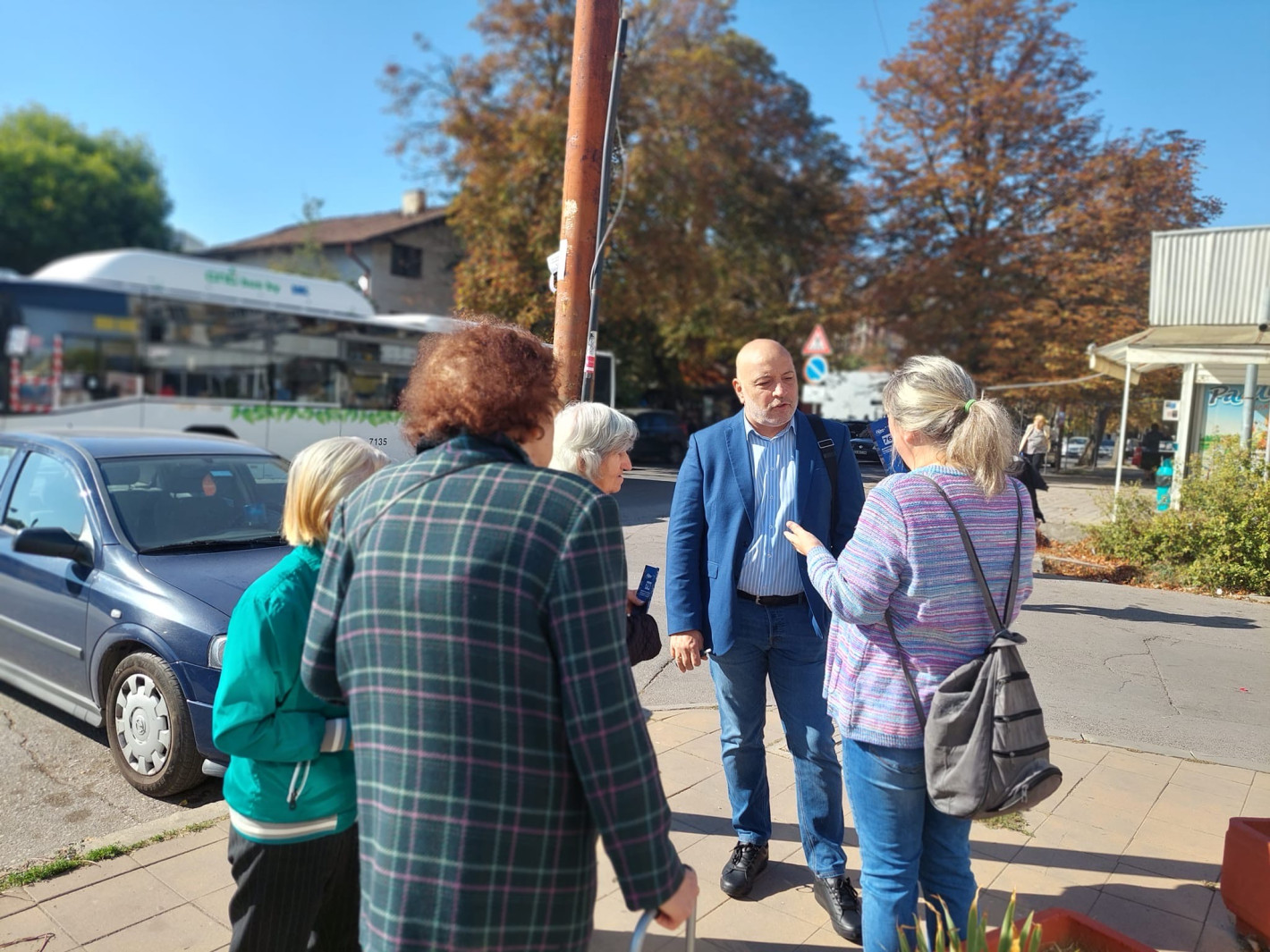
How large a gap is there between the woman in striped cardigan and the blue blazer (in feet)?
2.32

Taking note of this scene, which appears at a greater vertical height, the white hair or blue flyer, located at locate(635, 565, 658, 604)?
the white hair

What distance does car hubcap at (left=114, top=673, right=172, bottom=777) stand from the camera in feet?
13.5

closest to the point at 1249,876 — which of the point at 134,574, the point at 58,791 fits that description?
the point at 134,574

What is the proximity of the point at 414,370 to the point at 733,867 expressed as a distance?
2270 millimetres

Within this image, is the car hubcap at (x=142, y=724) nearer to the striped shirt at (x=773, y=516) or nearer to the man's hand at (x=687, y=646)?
the man's hand at (x=687, y=646)

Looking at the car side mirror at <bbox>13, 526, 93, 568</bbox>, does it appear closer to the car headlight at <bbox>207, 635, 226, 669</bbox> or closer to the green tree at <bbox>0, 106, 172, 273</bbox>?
the car headlight at <bbox>207, 635, 226, 669</bbox>

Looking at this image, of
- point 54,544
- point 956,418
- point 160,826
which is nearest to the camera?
point 956,418

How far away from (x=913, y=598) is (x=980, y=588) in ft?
0.58

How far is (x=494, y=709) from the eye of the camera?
4.85 feet

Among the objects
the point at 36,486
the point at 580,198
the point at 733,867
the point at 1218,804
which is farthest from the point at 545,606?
the point at 36,486

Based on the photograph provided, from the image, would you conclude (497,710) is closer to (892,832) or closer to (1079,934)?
(892,832)

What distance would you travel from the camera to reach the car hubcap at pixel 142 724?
411 centimetres

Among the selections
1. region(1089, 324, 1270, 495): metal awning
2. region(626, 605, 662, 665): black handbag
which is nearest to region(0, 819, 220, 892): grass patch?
region(626, 605, 662, 665): black handbag

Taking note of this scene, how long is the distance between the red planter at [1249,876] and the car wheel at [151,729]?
13.3ft
